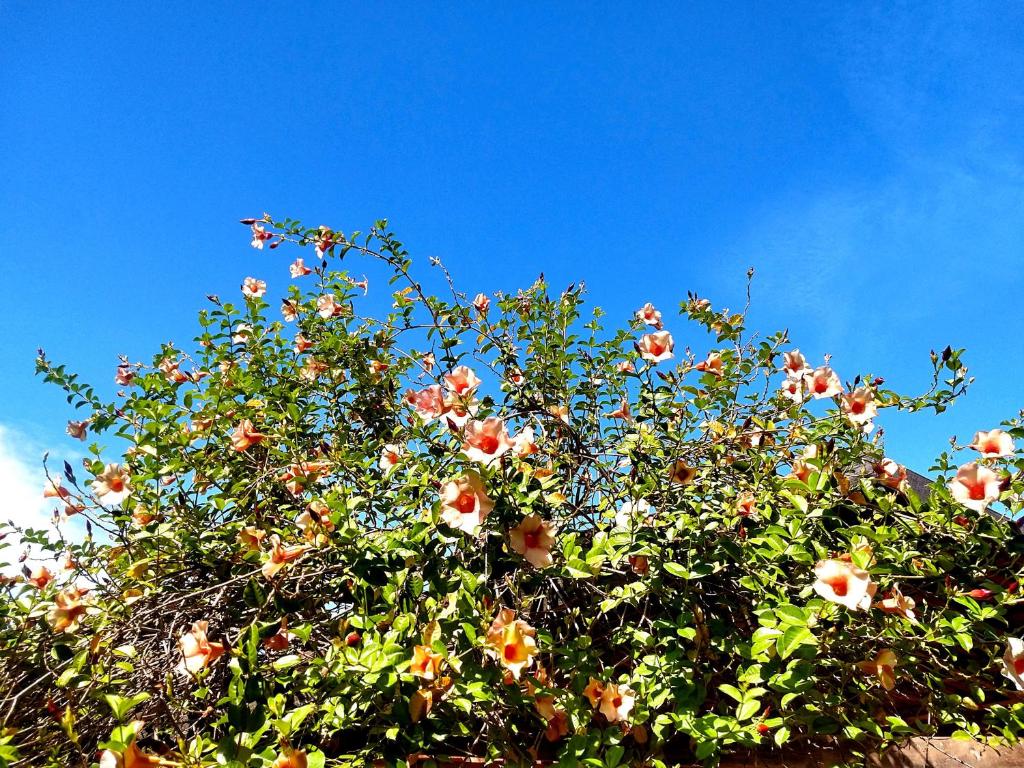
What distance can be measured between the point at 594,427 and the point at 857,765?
1.34 meters

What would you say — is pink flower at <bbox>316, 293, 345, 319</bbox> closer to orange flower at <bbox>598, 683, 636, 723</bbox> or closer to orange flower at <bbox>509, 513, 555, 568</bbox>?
orange flower at <bbox>509, 513, 555, 568</bbox>

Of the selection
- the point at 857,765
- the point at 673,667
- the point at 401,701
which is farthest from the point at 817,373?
the point at 401,701

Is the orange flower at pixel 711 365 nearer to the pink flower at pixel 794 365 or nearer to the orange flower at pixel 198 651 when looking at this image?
the pink flower at pixel 794 365

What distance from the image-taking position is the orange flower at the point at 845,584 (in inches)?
60.1

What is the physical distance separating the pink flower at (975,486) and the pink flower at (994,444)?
0.20 metres

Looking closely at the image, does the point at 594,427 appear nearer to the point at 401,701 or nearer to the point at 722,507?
the point at 722,507

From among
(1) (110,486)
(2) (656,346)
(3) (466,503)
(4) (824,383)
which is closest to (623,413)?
(2) (656,346)

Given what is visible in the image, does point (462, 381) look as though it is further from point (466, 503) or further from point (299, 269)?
point (299, 269)

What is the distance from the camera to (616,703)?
1657 millimetres

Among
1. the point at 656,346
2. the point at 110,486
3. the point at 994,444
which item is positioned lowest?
the point at 110,486

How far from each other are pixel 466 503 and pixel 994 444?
5.33 feet

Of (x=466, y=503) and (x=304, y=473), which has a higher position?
(x=304, y=473)

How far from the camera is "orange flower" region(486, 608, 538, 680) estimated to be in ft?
4.86

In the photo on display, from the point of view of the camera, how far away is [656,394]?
2521 mm
